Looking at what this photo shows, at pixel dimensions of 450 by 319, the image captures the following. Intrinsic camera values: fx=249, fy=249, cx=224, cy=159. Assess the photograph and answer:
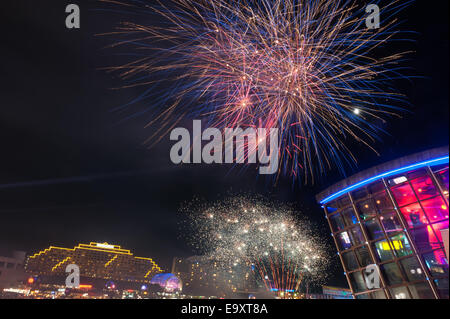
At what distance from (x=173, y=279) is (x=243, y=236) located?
6154 cm

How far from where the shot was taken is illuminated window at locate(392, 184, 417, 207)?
1647 cm

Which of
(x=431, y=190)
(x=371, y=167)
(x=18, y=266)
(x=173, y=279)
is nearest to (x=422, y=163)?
(x=431, y=190)

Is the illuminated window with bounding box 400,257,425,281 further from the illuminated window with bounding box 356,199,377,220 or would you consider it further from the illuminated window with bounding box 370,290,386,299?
the illuminated window with bounding box 356,199,377,220

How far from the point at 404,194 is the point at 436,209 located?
1818 millimetres

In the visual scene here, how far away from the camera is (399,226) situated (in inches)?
658

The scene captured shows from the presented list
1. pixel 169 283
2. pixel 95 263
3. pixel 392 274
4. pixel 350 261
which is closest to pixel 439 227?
pixel 392 274

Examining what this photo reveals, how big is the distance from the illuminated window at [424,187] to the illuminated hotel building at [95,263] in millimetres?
117355

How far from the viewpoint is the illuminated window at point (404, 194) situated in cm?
1647

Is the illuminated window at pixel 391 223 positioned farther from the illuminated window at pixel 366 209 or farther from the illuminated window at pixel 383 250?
the illuminated window at pixel 383 250

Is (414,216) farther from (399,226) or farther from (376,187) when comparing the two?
(376,187)

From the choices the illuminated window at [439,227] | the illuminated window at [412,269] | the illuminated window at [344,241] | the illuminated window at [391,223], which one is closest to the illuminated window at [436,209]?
the illuminated window at [439,227]

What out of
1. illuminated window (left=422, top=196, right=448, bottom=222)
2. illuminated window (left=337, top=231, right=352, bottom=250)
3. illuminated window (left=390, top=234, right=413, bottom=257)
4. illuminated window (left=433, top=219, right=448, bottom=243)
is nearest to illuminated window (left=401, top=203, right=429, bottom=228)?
illuminated window (left=422, top=196, right=448, bottom=222)

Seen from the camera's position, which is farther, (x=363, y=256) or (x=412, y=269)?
(x=363, y=256)
